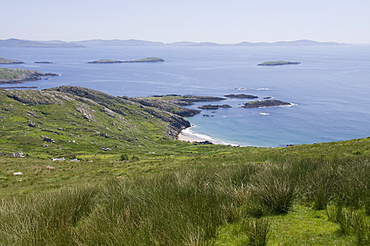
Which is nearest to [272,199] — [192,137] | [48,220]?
[48,220]

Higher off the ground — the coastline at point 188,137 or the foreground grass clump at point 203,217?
the foreground grass clump at point 203,217

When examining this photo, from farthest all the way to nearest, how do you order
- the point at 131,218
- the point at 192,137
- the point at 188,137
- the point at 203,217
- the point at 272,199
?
the point at 188,137 → the point at 192,137 → the point at 272,199 → the point at 131,218 → the point at 203,217

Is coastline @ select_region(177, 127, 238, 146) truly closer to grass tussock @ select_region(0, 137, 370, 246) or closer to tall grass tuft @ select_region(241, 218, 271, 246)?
grass tussock @ select_region(0, 137, 370, 246)

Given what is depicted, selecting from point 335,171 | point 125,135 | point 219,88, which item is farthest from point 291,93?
point 335,171

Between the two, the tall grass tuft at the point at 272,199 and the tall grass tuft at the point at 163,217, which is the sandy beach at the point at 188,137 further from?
the tall grass tuft at the point at 272,199

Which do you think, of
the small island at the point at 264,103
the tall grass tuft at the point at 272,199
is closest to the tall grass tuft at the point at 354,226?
the tall grass tuft at the point at 272,199

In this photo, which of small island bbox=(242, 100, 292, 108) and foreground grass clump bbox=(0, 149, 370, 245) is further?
small island bbox=(242, 100, 292, 108)

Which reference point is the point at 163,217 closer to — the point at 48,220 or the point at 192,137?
the point at 48,220

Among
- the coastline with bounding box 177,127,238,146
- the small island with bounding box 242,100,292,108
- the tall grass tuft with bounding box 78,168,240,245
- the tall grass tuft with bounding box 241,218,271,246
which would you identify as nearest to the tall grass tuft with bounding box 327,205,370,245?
the tall grass tuft with bounding box 241,218,271,246

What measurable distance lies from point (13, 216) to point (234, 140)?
325 feet

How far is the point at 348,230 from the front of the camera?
6.72 metres


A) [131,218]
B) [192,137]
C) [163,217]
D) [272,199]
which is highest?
[163,217]

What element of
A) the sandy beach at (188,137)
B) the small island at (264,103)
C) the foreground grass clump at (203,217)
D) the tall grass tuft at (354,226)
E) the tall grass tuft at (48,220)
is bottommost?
the sandy beach at (188,137)

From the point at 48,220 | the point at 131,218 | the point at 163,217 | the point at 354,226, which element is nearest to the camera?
the point at 354,226
